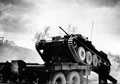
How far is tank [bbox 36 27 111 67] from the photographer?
35.8ft

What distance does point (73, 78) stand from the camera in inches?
414

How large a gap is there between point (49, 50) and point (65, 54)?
4.07 ft

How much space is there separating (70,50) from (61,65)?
1.63 metres

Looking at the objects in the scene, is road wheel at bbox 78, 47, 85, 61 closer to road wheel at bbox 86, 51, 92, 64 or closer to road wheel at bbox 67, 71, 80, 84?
road wheel at bbox 86, 51, 92, 64

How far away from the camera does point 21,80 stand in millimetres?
8766

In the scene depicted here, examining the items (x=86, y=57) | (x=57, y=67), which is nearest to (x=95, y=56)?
(x=86, y=57)

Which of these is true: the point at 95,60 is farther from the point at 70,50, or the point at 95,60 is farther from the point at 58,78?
the point at 58,78

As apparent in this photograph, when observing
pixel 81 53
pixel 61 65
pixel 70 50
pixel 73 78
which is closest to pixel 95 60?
pixel 81 53

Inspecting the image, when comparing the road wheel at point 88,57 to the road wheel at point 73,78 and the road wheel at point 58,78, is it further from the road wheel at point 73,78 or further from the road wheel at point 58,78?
the road wheel at point 58,78

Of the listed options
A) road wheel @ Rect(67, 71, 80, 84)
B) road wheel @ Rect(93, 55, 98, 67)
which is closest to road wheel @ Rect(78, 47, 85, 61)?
road wheel @ Rect(67, 71, 80, 84)

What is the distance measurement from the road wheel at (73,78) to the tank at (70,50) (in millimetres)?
880

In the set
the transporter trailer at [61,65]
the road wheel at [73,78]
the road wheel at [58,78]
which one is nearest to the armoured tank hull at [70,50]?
the transporter trailer at [61,65]

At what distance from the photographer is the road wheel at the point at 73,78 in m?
10.1

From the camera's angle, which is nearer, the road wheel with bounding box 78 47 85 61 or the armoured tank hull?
the armoured tank hull
